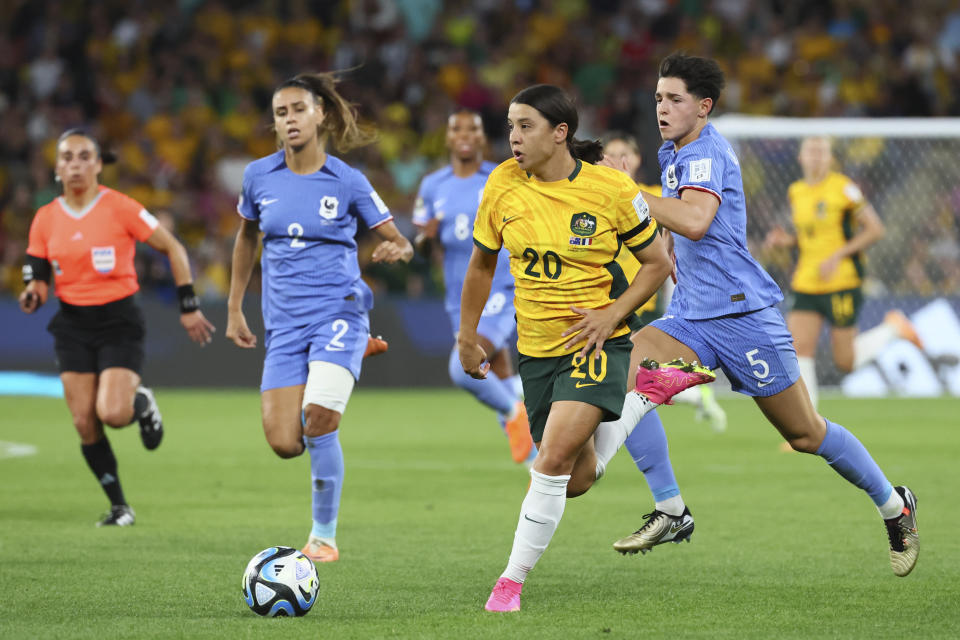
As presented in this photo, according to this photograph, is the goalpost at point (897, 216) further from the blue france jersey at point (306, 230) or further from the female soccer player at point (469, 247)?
the blue france jersey at point (306, 230)

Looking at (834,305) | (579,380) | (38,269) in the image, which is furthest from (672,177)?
(834,305)

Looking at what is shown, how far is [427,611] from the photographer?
557cm

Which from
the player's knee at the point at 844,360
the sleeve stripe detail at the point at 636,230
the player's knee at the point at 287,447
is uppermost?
the sleeve stripe detail at the point at 636,230

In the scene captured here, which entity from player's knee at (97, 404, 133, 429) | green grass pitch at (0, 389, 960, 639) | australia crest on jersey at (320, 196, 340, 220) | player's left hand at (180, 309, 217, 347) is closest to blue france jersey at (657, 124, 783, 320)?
green grass pitch at (0, 389, 960, 639)

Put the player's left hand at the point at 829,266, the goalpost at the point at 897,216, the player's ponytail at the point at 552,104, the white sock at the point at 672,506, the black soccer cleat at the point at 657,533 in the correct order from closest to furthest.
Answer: the player's ponytail at the point at 552,104 < the black soccer cleat at the point at 657,533 < the white sock at the point at 672,506 < the player's left hand at the point at 829,266 < the goalpost at the point at 897,216

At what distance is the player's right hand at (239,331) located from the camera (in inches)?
290

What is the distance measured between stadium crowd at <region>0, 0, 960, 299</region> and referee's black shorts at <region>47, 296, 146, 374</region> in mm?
11368

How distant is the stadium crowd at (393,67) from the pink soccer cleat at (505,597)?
14463mm

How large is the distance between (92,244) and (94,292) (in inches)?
10.7

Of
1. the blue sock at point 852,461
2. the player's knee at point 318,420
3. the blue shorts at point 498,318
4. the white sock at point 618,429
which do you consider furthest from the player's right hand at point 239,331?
the blue shorts at point 498,318

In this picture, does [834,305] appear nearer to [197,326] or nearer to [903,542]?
[197,326]

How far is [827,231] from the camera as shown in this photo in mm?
12633

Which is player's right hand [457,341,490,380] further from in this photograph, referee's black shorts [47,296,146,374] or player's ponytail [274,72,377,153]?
referee's black shorts [47,296,146,374]

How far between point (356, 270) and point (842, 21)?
1718cm
